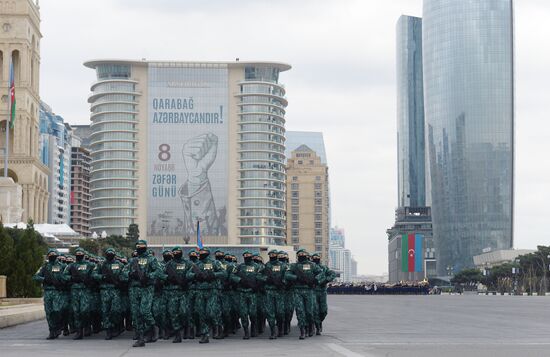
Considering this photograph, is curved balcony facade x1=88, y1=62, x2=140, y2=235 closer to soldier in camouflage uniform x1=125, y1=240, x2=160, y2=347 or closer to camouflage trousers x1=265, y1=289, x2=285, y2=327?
camouflage trousers x1=265, y1=289, x2=285, y2=327

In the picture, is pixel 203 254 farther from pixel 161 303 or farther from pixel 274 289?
pixel 274 289

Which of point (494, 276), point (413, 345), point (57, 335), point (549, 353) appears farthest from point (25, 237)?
point (494, 276)

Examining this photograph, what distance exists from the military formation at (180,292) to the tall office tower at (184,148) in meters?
172

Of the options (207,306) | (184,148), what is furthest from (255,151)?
(207,306)

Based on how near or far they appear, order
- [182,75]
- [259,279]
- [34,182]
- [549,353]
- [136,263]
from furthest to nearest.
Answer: [182,75], [34,182], [259,279], [136,263], [549,353]

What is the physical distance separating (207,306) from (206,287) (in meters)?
0.46

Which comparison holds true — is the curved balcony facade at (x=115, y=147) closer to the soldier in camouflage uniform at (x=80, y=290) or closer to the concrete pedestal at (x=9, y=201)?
the concrete pedestal at (x=9, y=201)

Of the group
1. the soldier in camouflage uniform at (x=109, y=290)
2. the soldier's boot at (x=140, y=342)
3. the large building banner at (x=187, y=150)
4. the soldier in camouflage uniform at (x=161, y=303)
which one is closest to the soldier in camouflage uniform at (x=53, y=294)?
the soldier in camouflage uniform at (x=109, y=290)

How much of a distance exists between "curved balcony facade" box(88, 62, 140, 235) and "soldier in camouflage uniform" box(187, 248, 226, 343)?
174127 mm

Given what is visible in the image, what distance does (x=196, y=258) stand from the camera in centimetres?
2339

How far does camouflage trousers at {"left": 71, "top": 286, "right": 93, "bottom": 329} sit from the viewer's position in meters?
23.8

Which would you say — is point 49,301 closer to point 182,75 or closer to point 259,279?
point 259,279

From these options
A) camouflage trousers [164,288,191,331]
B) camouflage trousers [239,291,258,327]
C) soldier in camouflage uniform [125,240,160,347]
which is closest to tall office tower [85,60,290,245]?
camouflage trousers [239,291,258,327]

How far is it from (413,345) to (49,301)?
905 centimetres
